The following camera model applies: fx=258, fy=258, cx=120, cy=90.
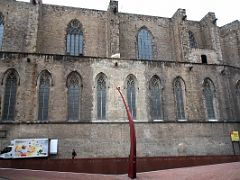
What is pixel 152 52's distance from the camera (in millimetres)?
25734

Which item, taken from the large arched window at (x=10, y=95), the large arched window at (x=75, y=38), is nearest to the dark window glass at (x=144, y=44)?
the large arched window at (x=75, y=38)

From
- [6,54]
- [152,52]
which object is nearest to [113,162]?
[6,54]

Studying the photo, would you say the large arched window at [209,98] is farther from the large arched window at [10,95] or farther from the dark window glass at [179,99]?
the large arched window at [10,95]

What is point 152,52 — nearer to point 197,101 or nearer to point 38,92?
point 197,101

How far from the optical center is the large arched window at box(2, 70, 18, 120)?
17094 millimetres

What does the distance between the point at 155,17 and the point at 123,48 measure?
531cm

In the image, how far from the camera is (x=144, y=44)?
2581cm

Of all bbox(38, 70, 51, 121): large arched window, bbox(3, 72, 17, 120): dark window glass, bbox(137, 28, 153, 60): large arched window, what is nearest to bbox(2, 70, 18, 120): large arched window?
bbox(3, 72, 17, 120): dark window glass

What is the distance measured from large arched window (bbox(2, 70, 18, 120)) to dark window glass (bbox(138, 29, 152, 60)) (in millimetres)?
12112

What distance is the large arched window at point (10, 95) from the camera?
56.1ft

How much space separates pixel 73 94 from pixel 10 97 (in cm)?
421

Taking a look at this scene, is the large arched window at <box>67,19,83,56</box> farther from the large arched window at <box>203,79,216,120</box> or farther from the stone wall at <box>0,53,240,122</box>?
the large arched window at <box>203,79,216,120</box>

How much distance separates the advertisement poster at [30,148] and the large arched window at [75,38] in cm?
996

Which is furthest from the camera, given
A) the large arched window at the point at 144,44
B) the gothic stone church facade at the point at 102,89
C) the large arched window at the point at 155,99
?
the large arched window at the point at 144,44
